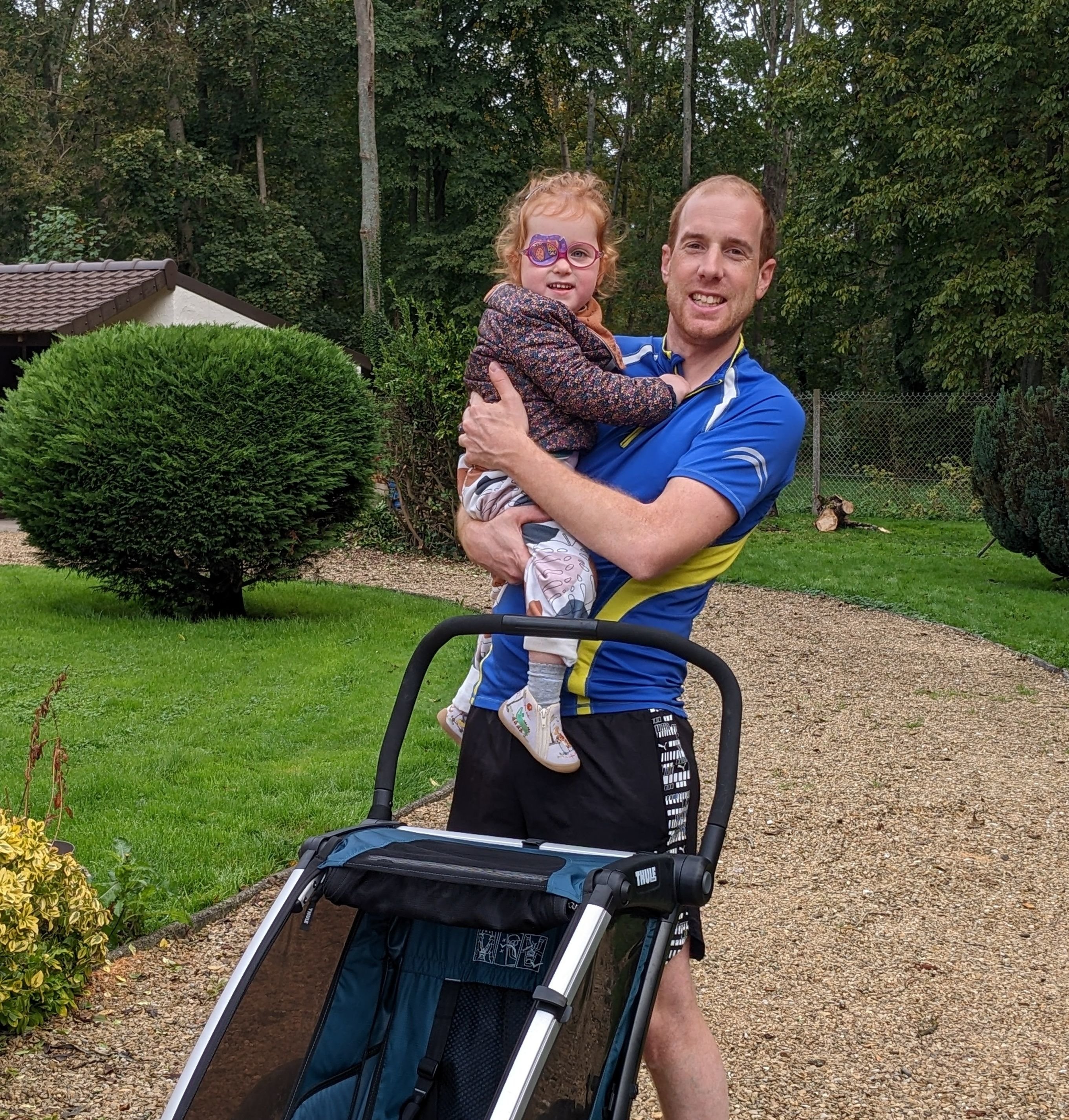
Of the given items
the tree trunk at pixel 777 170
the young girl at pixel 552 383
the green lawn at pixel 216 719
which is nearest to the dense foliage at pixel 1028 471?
the green lawn at pixel 216 719

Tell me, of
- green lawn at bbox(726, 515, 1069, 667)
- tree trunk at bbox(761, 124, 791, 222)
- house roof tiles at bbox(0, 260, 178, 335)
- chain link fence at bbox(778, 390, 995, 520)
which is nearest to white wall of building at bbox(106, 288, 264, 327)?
house roof tiles at bbox(0, 260, 178, 335)

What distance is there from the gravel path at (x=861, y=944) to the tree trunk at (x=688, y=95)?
29.7 metres

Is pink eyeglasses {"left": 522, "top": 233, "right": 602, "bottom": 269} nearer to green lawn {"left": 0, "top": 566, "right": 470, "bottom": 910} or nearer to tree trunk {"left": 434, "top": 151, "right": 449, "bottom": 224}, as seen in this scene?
green lawn {"left": 0, "top": 566, "right": 470, "bottom": 910}

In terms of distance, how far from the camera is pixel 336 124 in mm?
36781

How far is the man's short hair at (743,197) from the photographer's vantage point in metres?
2.30

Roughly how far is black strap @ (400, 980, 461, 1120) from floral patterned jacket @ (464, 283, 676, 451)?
98 cm

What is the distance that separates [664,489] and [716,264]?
41 cm

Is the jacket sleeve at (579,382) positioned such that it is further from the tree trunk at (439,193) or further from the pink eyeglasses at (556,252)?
the tree trunk at (439,193)

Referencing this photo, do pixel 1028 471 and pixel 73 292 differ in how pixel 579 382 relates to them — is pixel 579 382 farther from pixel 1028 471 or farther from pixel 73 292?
pixel 73 292

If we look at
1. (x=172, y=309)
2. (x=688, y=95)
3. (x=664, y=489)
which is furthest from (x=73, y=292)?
(x=688, y=95)

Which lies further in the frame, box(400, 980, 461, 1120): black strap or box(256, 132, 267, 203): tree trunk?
box(256, 132, 267, 203): tree trunk

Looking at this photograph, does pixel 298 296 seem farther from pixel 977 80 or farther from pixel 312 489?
pixel 312 489

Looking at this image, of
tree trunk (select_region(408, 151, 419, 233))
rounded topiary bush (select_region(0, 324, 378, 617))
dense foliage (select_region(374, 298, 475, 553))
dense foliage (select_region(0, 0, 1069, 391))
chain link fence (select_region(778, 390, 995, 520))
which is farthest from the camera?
tree trunk (select_region(408, 151, 419, 233))

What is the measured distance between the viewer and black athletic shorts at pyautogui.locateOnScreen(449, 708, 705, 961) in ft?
7.03
